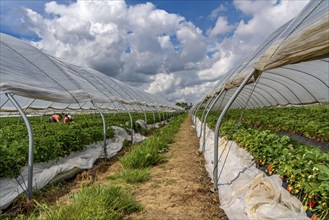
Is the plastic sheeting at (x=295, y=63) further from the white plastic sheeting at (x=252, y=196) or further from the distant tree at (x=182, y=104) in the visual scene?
the distant tree at (x=182, y=104)

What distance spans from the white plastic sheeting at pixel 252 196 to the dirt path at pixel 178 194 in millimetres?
290

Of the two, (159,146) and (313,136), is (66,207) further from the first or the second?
(313,136)

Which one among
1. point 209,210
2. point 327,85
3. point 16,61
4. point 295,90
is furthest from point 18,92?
point 295,90

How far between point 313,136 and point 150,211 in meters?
4.85

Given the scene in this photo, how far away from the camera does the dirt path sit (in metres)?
3.92

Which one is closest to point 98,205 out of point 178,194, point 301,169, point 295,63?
point 178,194

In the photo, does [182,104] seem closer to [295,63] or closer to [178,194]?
[178,194]

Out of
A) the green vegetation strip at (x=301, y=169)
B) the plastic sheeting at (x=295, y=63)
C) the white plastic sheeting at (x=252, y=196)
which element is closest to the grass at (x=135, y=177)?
the white plastic sheeting at (x=252, y=196)

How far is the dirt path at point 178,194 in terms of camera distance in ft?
12.9

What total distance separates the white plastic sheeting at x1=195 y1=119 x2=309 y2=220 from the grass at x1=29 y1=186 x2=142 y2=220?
1.31m

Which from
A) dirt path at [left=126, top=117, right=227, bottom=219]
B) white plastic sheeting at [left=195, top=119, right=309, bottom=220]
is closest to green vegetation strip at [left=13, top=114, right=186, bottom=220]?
dirt path at [left=126, top=117, right=227, bottom=219]

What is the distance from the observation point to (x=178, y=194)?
472cm

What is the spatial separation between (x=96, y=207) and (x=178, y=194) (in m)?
1.63

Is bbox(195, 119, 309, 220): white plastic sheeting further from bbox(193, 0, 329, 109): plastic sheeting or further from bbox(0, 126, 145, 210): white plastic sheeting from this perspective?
bbox(0, 126, 145, 210): white plastic sheeting
